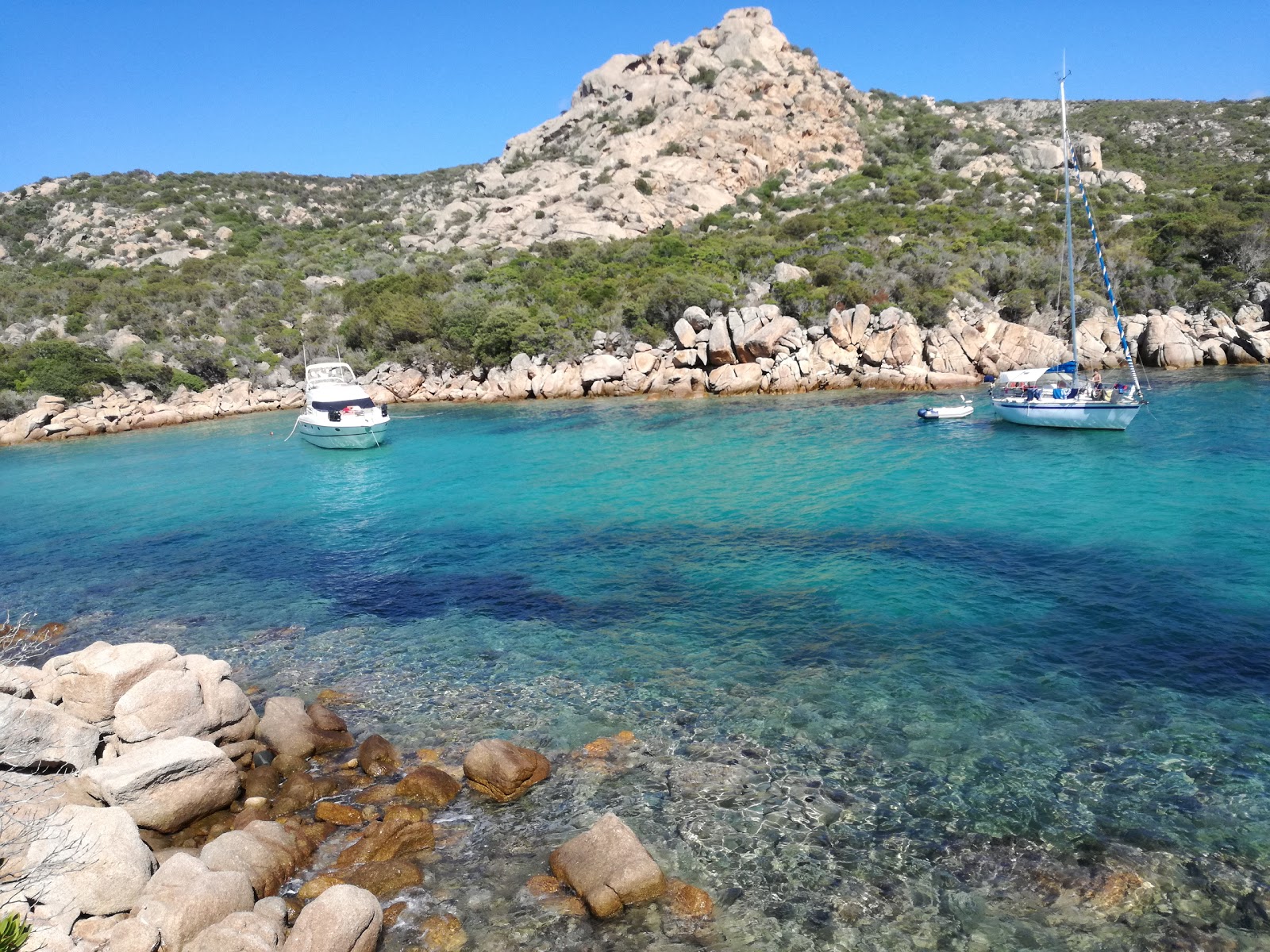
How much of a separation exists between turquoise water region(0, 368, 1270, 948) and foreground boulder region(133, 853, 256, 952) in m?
1.84

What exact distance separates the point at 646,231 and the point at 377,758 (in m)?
74.5

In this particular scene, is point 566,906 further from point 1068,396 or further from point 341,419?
point 341,419

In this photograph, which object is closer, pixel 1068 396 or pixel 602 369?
pixel 1068 396

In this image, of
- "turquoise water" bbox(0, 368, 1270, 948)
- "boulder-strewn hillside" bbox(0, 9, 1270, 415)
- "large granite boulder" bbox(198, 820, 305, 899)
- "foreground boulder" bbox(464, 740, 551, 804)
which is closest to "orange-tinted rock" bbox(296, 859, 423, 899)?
"large granite boulder" bbox(198, 820, 305, 899)

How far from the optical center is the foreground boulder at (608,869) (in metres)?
6.31

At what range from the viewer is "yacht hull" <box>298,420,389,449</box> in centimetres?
3347

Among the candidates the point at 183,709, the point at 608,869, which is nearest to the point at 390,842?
the point at 608,869

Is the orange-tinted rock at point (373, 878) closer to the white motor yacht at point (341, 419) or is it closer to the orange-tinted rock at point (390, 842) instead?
the orange-tinted rock at point (390, 842)

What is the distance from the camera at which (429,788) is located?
26.5 feet

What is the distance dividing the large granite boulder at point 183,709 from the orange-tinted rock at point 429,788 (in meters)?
2.64

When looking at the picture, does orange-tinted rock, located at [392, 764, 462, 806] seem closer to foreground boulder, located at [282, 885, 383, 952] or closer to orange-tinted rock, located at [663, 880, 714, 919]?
foreground boulder, located at [282, 885, 383, 952]

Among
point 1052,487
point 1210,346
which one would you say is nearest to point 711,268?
point 1210,346

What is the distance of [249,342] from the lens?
59750mm

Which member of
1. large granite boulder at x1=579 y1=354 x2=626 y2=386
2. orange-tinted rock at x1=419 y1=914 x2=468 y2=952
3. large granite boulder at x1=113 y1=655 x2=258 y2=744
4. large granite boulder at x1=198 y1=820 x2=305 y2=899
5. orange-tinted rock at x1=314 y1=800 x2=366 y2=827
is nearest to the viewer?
orange-tinted rock at x1=419 y1=914 x2=468 y2=952
